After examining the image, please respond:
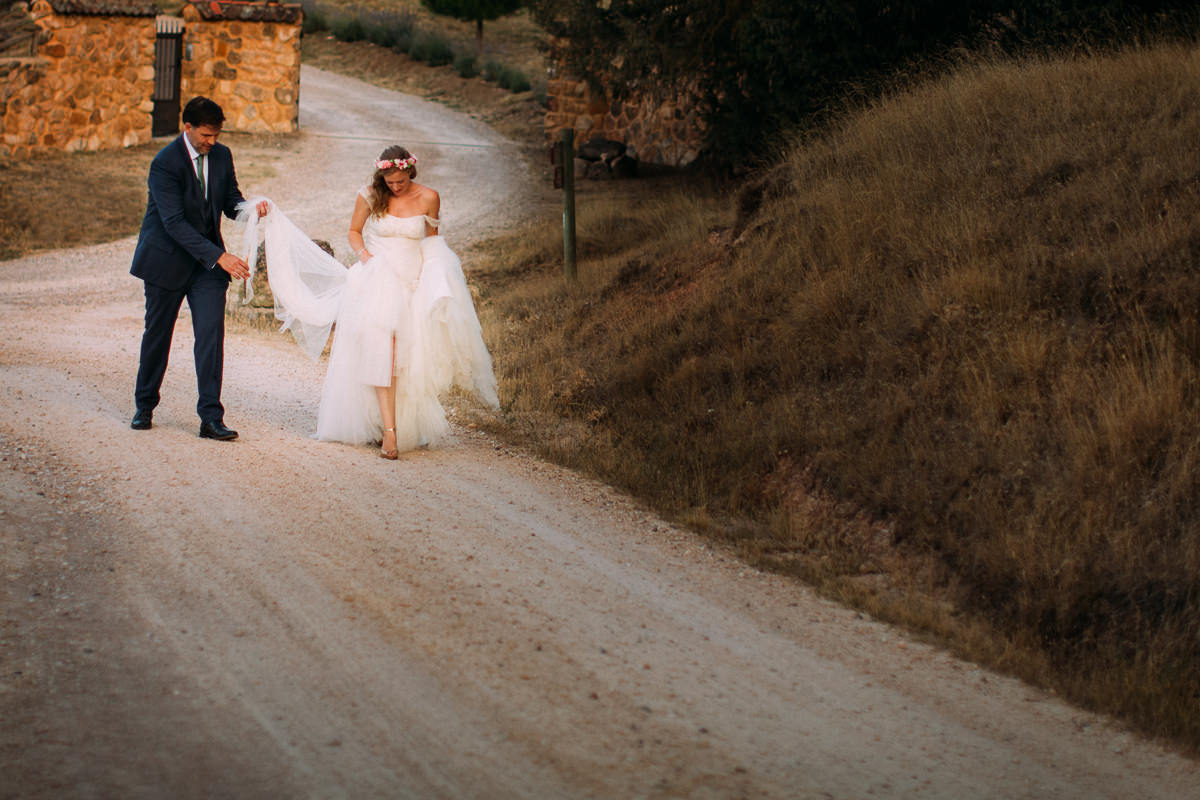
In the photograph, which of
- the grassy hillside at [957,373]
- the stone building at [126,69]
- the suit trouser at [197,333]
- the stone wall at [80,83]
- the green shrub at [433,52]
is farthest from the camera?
the green shrub at [433,52]

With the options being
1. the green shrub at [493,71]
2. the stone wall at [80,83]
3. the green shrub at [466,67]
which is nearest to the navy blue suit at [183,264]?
the stone wall at [80,83]

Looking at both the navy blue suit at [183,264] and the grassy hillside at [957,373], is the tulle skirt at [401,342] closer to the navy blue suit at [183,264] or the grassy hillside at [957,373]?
the navy blue suit at [183,264]

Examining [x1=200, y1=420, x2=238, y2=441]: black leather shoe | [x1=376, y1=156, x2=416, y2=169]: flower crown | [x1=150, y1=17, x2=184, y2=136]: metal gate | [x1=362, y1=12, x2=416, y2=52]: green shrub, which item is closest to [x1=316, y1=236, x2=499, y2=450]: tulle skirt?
[x1=376, y1=156, x2=416, y2=169]: flower crown

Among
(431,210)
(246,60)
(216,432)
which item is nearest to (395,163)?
(431,210)

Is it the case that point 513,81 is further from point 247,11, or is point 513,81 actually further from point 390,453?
point 390,453

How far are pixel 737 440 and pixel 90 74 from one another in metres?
17.2

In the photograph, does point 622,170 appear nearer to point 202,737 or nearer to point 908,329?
point 908,329

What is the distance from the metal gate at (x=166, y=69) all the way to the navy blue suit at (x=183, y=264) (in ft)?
56.8

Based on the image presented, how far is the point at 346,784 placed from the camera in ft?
13.2

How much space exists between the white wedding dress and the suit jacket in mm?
506

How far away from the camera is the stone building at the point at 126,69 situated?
65.2 feet

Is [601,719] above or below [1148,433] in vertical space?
below

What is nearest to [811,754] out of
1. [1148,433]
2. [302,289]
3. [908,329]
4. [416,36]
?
[1148,433]

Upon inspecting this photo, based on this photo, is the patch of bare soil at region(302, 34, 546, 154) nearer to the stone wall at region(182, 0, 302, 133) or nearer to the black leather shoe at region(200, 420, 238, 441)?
A: the stone wall at region(182, 0, 302, 133)
